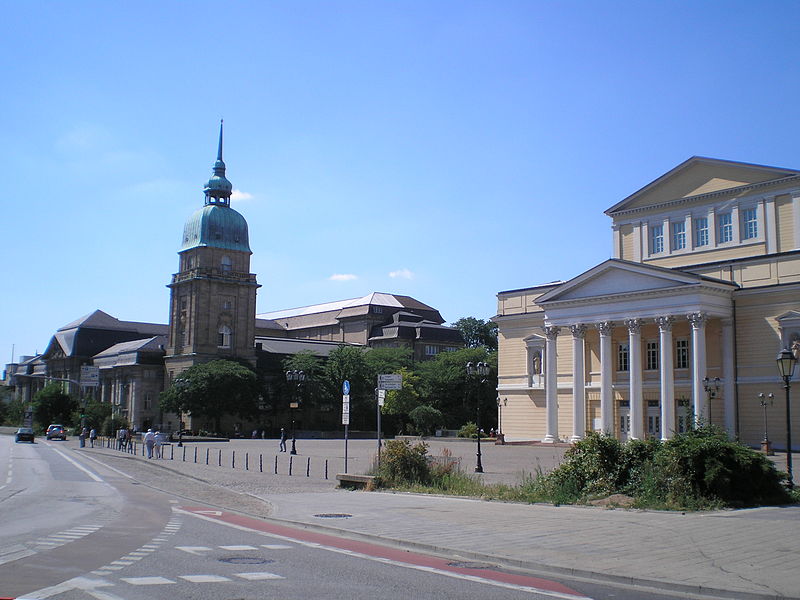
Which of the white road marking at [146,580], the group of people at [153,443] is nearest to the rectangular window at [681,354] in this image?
the group of people at [153,443]

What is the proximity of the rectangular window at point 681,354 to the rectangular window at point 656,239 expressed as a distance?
7.65m

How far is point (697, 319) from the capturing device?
48.9 meters

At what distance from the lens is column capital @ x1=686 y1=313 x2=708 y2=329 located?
48875 millimetres

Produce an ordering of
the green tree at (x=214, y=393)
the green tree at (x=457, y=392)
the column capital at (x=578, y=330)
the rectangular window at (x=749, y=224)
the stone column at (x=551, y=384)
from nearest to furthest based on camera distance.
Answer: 1. the rectangular window at (x=749, y=224)
2. the column capital at (x=578, y=330)
3. the stone column at (x=551, y=384)
4. the green tree at (x=214, y=393)
5. the green tree at (x=457, y=392)

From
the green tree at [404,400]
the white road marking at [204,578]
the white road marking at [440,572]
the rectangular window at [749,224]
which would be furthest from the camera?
the green tree at [404,400]

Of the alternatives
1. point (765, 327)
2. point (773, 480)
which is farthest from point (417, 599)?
point (765, 327)

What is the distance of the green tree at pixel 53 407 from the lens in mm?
116062

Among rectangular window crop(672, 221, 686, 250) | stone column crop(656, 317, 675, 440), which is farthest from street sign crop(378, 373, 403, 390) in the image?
rectangular window crop(672, 221, 686, 250)

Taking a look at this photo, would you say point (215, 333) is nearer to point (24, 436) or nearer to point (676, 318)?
point (24, 436)

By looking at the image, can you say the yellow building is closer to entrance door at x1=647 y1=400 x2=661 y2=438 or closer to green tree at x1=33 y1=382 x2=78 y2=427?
entrance door at x1=647 y1=400 x2=661 y2=438

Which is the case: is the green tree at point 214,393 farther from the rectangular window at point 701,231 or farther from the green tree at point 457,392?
the rectangular window at point 701,231

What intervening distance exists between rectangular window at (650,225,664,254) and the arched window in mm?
66999

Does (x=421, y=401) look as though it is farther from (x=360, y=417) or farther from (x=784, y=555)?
(x=784, y=555)

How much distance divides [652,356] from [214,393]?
57.5m
